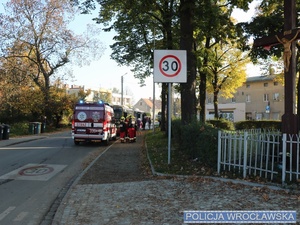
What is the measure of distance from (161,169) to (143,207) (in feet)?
12.1

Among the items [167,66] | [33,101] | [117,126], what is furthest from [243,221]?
[33,101]

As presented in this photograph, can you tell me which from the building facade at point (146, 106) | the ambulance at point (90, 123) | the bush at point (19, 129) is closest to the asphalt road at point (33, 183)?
the ambulance at point (90, 123)

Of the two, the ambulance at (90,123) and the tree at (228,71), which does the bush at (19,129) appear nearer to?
the ambulance at (90,123)

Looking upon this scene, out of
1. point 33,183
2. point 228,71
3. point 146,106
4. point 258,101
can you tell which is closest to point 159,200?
point 33,183

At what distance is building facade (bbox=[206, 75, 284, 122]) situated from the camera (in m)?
62.2

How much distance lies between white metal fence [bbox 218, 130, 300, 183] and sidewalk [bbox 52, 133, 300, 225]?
733mm

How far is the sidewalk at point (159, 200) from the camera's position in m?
5.65

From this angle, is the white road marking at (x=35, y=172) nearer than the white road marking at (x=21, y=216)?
No

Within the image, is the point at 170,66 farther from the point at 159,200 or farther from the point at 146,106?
the point at 146,106

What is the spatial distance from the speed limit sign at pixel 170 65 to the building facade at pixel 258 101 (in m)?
52.8

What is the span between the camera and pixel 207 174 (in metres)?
8.85

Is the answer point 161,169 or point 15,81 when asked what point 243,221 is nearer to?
point 161,169

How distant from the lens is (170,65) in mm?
10469

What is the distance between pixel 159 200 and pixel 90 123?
46.3 ft
